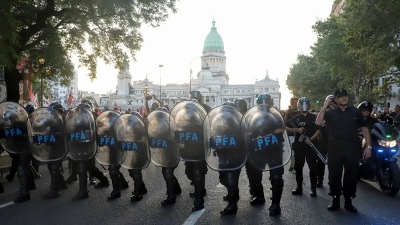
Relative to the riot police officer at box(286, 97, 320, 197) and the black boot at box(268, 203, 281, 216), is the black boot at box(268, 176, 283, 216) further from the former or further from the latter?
the riot police officer at box(286, 97, 320, 197)

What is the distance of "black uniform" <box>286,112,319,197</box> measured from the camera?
759cm

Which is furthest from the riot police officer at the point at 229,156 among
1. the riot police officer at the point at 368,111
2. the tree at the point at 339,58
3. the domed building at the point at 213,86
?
the domed building at the point at 213,86

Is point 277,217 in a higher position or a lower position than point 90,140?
lower

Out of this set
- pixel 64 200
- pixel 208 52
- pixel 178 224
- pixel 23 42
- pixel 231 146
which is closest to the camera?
pixel 178 224

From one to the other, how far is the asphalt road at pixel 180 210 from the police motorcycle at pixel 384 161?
0.77 feet

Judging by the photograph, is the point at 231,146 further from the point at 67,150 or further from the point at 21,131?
the point at 21,131

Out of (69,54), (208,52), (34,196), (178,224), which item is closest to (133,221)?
(178,224)

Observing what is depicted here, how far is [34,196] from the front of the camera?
7.45 metres

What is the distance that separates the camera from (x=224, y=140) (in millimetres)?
5809

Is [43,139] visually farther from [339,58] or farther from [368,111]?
[339,58]

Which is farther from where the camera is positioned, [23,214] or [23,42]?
[23,42]

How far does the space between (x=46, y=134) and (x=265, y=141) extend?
3650mm

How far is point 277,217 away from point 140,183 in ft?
8.36

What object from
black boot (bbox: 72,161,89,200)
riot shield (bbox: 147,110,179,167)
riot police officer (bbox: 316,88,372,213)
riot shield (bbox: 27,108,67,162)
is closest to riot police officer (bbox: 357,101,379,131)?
riot police officer (bbox: 316,88,372,213)
